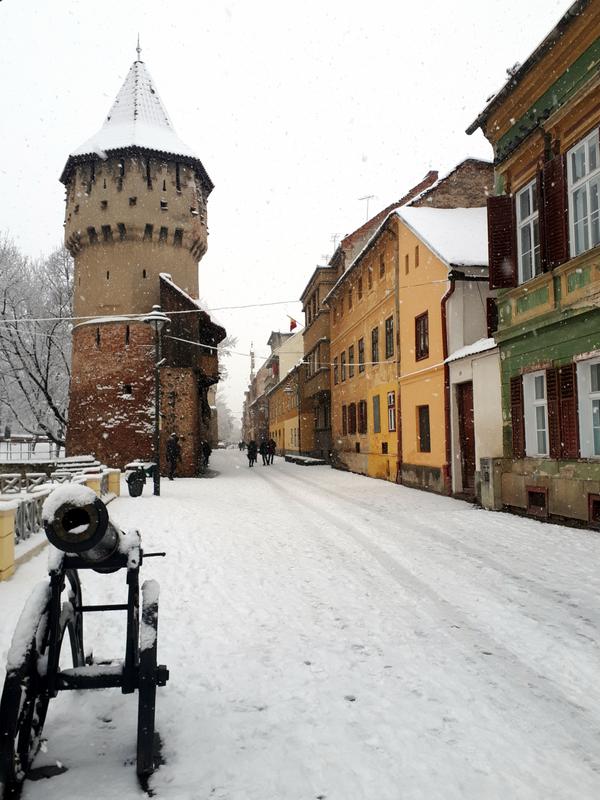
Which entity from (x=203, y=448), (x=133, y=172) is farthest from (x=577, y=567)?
(x=133, y=172)

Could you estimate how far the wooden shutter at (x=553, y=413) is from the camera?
11.4m

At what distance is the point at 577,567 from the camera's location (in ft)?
24.5

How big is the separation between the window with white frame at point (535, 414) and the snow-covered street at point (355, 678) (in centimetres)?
360

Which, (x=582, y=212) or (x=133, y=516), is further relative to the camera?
(x=133, y=516)

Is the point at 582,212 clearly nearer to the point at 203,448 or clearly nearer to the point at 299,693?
the point at 299,693

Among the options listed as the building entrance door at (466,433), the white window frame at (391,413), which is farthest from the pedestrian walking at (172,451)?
the building entrance door at (466,433)

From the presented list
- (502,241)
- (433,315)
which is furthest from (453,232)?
(502,241)

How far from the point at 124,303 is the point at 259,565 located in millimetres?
23278

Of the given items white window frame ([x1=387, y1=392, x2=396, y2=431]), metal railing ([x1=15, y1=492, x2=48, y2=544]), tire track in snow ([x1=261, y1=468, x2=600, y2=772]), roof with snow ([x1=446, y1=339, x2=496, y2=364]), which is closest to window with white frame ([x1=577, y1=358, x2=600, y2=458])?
roof with snow ([x1=446, y1=339, x2=496, y2=364])

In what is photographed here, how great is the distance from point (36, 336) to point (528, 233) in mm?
28857

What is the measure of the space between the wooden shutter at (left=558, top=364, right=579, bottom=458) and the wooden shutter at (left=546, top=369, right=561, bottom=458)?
0.13 meters

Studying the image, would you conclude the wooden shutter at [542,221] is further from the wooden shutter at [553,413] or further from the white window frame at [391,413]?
the white window frame at [391,413]

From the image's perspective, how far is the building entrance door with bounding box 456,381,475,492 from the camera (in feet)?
54.4

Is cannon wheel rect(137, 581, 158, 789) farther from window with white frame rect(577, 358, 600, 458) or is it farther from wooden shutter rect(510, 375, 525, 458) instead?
wooden shutter rect(510, 375, 525, 458)
